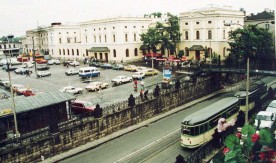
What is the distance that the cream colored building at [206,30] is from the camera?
177ft

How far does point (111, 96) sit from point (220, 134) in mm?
17762

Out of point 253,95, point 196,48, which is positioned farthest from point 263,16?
point 253,95

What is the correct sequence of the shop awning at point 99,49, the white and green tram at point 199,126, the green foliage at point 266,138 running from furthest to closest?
the shop awning at point 99,49 < the white and green tram at point 199,126 < the green foliage at point 266,138

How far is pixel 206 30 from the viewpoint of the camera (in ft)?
181

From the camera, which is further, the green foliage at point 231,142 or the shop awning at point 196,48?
the shop awning at point 196,48

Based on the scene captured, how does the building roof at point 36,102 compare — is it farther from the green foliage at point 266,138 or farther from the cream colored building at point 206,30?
the cream colored building at point 206,30

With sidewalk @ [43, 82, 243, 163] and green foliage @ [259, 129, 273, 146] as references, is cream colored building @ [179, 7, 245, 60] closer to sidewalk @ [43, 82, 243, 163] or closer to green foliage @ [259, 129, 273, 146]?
sidewalk @ [43, 82, 243, 163]

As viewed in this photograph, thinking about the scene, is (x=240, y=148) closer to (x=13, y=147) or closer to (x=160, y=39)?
(x=13, y=147)

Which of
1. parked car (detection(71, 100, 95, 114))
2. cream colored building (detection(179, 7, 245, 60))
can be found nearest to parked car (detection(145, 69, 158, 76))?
cream colored building (detection(179, 7, 245, 60))

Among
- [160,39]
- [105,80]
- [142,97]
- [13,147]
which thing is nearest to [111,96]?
[142,97]

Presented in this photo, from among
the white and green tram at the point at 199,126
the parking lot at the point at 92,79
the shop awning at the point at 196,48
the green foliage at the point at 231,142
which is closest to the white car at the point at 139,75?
the parking lot at the point at 92,79

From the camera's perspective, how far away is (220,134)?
1900cm

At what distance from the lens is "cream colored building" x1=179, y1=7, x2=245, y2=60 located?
53.9 metres

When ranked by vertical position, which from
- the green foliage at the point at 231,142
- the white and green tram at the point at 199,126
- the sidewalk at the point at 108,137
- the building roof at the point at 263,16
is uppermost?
the building roof at the point at 263,16
